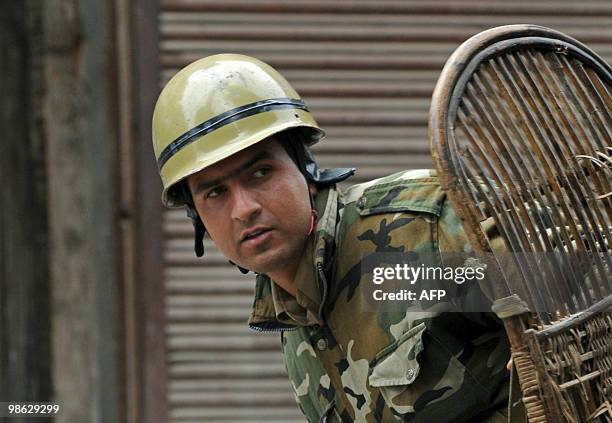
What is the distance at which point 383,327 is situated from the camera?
2414 mm

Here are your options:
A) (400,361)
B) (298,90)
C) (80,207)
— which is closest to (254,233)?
(400,361)

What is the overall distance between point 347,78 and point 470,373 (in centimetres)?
261

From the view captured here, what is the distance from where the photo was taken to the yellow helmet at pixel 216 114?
7.75 ft

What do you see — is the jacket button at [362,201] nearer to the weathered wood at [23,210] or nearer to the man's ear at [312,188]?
the man's ear at [312,188]

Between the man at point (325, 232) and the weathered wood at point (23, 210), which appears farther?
the weathered wood at point (23, 210)

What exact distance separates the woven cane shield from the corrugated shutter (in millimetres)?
2490

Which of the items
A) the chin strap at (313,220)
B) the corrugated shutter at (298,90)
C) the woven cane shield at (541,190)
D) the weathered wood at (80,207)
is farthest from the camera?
the weathered wood at (80,207)

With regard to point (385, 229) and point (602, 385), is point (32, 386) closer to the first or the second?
point (385, 229)

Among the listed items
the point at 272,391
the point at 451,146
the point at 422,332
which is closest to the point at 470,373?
the point at 422,332

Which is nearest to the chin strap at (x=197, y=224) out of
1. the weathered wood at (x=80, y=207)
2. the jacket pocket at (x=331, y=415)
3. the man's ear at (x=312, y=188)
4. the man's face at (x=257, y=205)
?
the man's face at (x=257, y=205)

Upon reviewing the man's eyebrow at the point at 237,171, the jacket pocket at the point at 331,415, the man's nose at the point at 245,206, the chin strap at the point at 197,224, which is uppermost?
the man's eyebrow at the point at 237,171

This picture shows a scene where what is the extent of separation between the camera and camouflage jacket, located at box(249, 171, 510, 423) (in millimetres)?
2330

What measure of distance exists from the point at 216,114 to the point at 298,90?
2.38 metres

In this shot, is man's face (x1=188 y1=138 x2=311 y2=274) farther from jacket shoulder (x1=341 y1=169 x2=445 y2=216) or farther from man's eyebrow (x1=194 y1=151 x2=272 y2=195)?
jacket shoulder (x1=341 y1=169 x2=445 y2=216)
